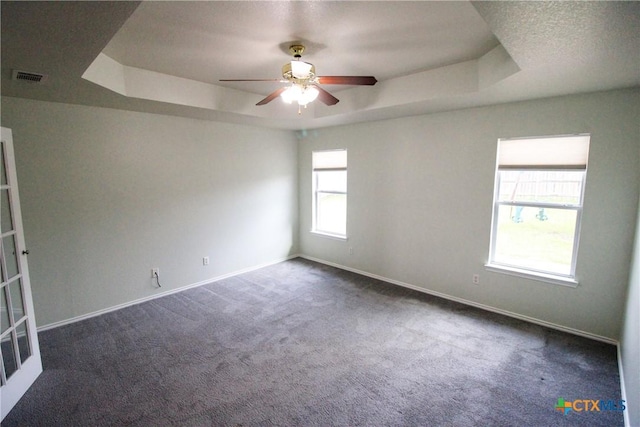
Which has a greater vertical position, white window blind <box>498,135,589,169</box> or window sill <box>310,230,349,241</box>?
white window blind <box>498,135,589,169</box>

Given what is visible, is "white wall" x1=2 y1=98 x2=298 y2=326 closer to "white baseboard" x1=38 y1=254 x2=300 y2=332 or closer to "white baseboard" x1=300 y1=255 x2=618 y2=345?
"white baseboard" x1=38 y1=254 x2=300 y2=332

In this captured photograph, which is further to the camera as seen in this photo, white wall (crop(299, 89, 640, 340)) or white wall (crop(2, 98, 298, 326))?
white wall (crop(2, 98, 298, 326))

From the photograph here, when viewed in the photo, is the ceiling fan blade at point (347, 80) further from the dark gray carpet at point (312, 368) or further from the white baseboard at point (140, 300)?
the white baseboard at point (140, 300)

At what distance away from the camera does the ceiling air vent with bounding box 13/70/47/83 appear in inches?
85.4

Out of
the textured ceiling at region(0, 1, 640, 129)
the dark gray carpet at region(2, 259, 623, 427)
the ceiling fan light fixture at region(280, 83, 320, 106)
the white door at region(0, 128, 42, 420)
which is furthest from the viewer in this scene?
the ceiling fan light fixture at region(280, 83, 320, 106)

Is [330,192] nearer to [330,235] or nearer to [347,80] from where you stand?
[330,235]

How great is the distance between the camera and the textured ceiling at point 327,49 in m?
1.52

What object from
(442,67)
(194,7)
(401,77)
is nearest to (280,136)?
(401,77)

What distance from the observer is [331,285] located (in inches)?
168

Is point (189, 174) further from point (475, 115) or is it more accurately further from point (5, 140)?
point (475, 115)

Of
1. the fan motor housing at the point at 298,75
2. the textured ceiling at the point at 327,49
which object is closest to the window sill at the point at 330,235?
the textured ceiling at the point at 327,49

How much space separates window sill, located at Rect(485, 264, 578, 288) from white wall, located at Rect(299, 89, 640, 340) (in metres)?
0.06

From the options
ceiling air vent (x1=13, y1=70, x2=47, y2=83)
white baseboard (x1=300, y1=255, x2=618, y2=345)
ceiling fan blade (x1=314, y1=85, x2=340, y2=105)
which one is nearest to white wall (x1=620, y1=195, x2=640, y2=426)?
white baseboard (x1=300, y1=255, x2=618, y2=345)

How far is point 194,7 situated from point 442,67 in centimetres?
237
